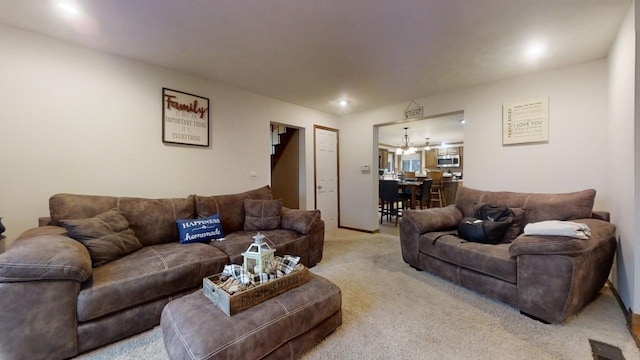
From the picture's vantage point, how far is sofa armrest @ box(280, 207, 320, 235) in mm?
3017

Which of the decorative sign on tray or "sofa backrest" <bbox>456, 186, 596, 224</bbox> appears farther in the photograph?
the decorative sign on tray

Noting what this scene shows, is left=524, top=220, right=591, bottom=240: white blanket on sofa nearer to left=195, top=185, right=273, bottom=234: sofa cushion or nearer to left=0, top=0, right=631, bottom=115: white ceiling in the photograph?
left=0, top=0, right=631, bottom=115: white ceiling

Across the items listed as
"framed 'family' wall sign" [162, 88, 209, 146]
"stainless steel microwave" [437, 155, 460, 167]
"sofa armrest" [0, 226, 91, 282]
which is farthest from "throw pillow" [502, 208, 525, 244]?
"stainless steel microwave" [437, 155, 460, 167]

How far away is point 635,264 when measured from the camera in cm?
181

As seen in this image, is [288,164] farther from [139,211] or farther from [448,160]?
[448,160]

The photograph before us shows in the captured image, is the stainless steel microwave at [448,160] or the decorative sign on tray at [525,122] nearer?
the decorative sign on tray at [525,122]

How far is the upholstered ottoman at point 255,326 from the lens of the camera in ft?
4.00

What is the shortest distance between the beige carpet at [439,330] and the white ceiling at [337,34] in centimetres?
236

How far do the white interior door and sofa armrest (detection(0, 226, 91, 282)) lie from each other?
3527 mm

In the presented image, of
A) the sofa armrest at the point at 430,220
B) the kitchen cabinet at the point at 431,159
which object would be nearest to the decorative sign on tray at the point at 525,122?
the sofa armrest at the point at 430,220

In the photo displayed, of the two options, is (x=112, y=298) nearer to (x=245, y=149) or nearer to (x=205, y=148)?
(x=205, y=148)

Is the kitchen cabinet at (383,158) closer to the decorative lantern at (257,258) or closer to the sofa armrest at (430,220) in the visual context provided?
the sofa armrest at (430,220)

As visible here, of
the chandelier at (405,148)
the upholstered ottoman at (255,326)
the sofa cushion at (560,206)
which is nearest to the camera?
the upholstered ottoman at (255,326)

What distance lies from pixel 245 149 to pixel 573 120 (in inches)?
161
